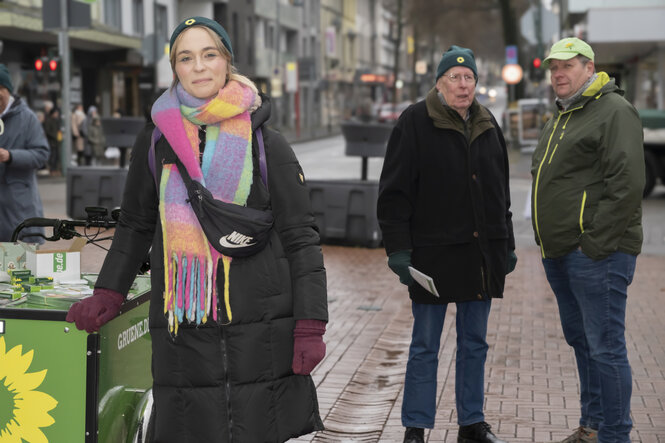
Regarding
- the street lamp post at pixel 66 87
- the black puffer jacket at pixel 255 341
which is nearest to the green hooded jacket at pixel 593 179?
the black puffer jacket at pixel 255 341

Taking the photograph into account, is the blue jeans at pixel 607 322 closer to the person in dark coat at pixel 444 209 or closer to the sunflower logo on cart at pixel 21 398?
the person in dark coat at pixel 444 209

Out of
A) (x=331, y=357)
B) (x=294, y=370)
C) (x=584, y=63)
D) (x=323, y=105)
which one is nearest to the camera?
(x=294, y=370)

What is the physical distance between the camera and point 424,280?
4.63 m

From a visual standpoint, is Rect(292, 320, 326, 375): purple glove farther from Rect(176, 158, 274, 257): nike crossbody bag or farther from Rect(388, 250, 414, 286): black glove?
Rect(388, 250, 414, 286): black glove

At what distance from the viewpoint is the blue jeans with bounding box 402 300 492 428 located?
4.84m

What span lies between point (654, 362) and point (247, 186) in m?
4.12

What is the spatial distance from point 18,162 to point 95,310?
9.81 feet

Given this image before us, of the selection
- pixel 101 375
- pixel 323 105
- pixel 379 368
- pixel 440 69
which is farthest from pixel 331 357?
pixel 323 105

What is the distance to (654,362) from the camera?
664 cm

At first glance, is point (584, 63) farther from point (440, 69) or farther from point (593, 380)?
point (593, 380)

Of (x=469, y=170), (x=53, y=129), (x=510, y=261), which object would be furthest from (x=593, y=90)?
(x=53, y=129)

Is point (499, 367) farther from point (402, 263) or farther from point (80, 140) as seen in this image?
point (80, 140)

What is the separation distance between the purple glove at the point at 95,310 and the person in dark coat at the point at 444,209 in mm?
1620

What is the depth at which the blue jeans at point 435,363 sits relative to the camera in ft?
15.9
